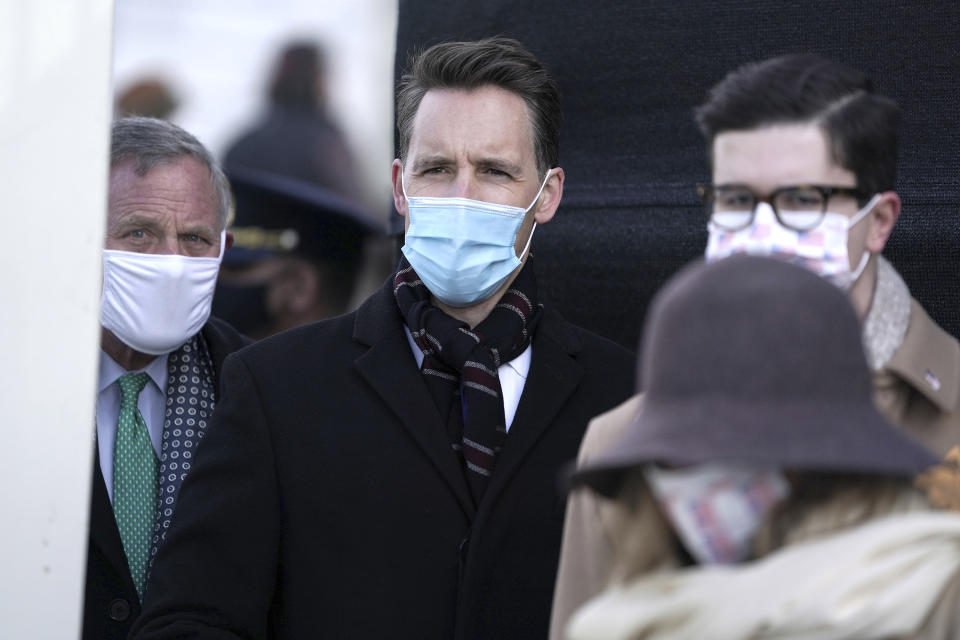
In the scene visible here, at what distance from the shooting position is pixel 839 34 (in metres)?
3.14

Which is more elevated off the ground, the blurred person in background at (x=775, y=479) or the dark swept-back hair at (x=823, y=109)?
the dark swept-back hair at (x=823, y=109)

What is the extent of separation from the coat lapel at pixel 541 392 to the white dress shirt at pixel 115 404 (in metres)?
0.90

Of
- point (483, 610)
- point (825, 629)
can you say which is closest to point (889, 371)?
point (825, 629)

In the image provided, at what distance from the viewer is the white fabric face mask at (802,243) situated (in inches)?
76.9

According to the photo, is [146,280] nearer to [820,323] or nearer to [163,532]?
[163,532]

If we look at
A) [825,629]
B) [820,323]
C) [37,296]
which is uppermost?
[820,323]

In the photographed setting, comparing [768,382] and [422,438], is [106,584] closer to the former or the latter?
[422,438]

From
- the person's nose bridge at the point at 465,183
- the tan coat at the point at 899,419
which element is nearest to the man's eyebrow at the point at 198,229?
the person's nose bridge at the point at 465,183

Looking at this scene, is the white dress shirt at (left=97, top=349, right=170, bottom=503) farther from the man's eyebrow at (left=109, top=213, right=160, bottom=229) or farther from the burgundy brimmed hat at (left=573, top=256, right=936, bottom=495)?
the burgundy brimmed hat at (left=573, top=256, right=936, bottom=495)

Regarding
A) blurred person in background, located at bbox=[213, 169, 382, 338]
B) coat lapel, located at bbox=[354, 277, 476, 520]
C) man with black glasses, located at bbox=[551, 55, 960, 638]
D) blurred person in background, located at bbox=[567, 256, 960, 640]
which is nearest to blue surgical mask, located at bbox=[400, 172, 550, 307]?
coat lapel, located at bbox=[354, 277, 476, 520]

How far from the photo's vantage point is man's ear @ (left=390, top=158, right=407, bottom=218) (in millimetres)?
2891

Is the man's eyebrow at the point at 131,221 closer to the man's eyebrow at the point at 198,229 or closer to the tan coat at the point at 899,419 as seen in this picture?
the man's eyebrow at the point at 198,229

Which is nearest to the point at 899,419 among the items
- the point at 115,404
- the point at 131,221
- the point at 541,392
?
the point at 541,392

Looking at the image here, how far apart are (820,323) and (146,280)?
1.96 m
